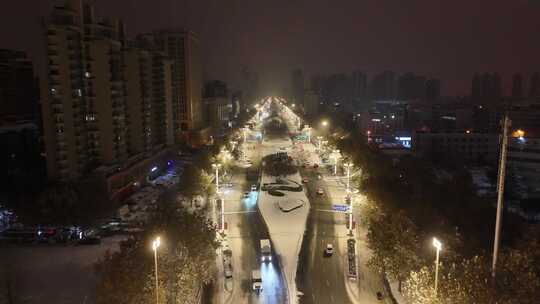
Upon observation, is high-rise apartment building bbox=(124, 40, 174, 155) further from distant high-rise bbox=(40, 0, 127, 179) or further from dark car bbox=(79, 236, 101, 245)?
dark car bbox=(79, 236, 101, 245)

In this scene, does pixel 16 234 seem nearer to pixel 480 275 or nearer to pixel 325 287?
pixel 325 287

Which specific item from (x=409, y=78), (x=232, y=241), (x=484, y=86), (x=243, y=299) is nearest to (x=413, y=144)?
(x=232, y=241)

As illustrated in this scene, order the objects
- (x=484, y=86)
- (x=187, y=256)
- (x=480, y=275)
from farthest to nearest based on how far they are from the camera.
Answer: (x=484, y=86), (x=187, y=256), (x=480, y=275)

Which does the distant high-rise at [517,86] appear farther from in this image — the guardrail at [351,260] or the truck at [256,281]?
the truck at [256,281]

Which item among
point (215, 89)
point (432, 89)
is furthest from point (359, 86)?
point (215, 89)

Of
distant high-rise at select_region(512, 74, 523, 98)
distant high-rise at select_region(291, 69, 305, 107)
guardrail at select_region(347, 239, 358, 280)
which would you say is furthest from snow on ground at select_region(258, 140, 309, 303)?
distant high-rise at select_region(291, 69, 305, 107)

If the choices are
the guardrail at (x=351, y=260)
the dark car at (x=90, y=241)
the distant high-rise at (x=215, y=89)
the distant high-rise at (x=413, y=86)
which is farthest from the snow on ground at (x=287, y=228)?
the distant high-rise at (x=413, y=86)

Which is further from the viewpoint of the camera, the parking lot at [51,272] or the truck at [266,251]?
the truck at [266,251]

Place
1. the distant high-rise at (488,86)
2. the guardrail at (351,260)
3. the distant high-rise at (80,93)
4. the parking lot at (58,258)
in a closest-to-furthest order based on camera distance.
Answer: the parking lot at (58,258), the guardrail at (351,260), the distant high-rise at (80,93), the distant high-rise at (488,86)
